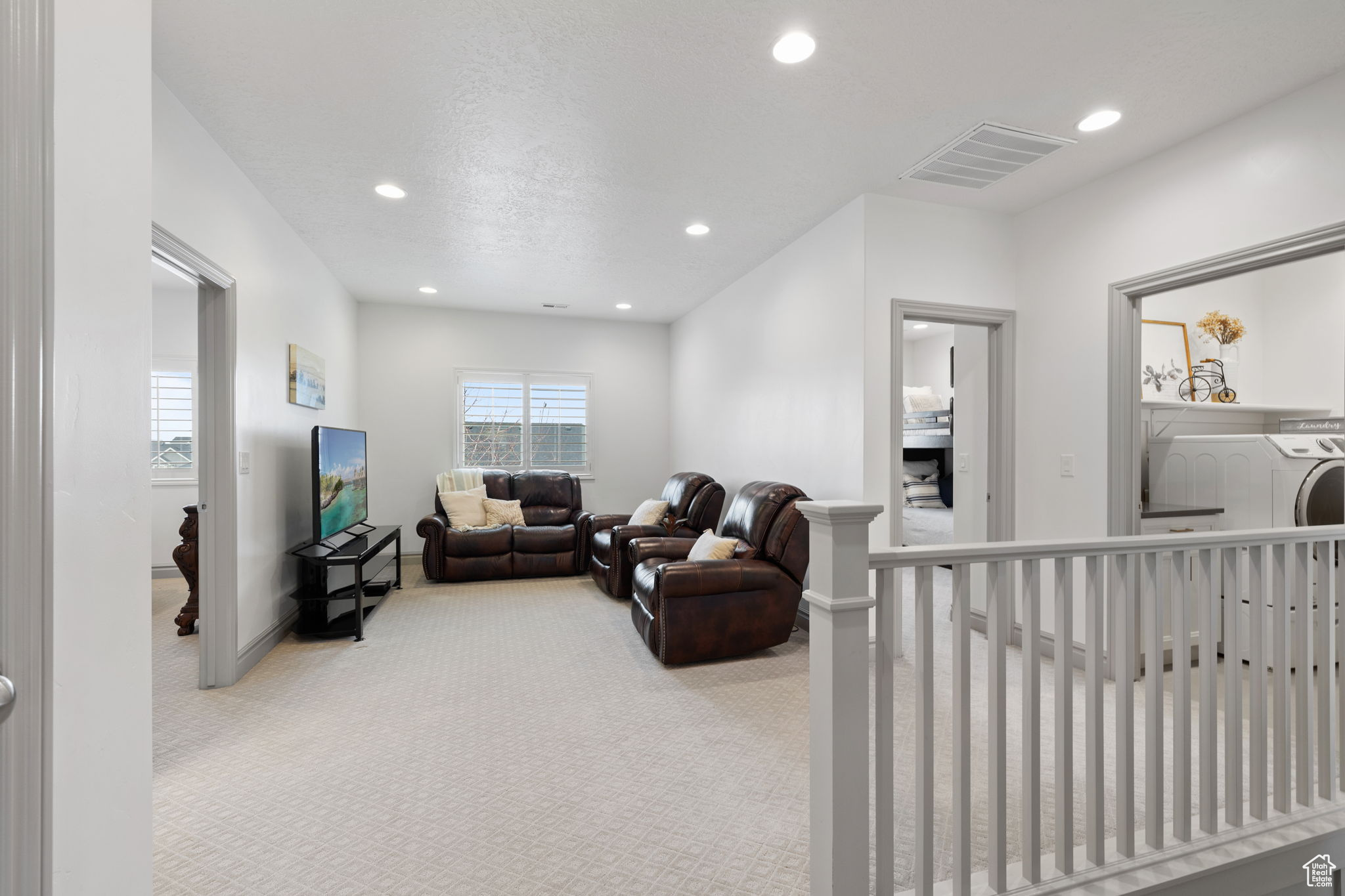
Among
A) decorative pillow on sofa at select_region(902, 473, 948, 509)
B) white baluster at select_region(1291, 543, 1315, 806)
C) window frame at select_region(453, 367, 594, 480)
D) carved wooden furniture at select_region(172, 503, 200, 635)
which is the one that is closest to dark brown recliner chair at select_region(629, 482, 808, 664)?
white baluster at select_region(1291, 543, 1315, 806)

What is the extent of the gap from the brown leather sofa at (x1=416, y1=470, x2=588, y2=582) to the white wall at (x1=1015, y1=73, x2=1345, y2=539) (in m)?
3.75


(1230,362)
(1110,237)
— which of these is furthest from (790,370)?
(1230,362)

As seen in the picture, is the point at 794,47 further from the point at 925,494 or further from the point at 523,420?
the point at 523,420

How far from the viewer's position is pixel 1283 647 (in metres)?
1.83

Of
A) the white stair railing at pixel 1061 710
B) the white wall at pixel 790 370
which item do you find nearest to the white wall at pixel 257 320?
the white stair railing at pixel 1061 710

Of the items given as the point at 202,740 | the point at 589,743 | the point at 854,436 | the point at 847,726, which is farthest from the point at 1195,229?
the point at 202,740

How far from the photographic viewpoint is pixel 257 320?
348 cm

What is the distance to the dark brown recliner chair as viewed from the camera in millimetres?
3289

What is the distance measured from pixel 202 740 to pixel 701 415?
4.65m

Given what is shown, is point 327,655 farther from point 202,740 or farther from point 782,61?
point 782,61

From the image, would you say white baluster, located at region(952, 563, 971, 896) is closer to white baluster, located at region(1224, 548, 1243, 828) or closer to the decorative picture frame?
white baluster, located at region(1224, 548, 1243, 828)

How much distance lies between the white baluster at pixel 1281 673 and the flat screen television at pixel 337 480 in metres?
4.63

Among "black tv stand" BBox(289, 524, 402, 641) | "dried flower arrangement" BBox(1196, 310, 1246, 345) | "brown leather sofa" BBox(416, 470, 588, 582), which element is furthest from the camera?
"brown leather sofa" BBox(416, 470, 588, 582)

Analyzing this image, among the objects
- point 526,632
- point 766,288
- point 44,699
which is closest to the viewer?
point 44,699
